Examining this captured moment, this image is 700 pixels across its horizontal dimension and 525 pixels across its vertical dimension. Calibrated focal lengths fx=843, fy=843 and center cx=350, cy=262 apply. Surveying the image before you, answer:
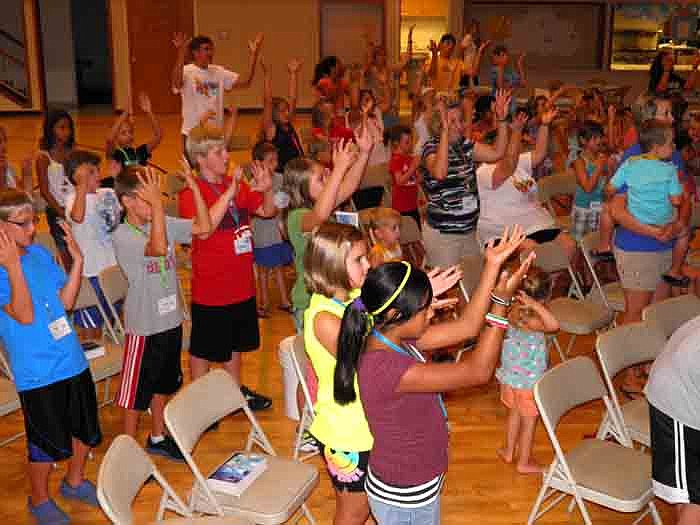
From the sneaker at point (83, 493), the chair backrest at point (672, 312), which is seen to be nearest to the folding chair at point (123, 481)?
the sneaker at point (83, 493)

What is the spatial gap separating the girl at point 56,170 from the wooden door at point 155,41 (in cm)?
1181

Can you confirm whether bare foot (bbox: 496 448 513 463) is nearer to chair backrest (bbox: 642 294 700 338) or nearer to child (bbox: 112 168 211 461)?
chair backrest (bbox: 642 294 700 338)

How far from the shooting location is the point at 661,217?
195 inches

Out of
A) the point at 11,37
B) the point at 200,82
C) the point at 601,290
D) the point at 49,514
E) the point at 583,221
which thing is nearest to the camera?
the point at 49,514

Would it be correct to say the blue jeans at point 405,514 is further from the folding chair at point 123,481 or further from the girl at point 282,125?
the girl at point 282,125

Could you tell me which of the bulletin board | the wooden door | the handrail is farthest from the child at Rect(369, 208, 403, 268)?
the handrail

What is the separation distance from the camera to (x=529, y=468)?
14.4 feet

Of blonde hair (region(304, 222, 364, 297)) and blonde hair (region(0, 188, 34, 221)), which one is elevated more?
blonde hair (region(0, 188, 34, 221))

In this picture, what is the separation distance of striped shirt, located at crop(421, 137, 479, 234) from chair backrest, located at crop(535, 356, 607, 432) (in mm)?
1673

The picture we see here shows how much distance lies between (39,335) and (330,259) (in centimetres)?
145

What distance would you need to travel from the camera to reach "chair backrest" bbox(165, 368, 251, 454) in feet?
11.1

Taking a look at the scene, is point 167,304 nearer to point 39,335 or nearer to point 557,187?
point 39,335

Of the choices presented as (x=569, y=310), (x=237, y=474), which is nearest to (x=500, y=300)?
(x=237, y=474)

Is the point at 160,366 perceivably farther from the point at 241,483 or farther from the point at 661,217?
the point at 661,217
